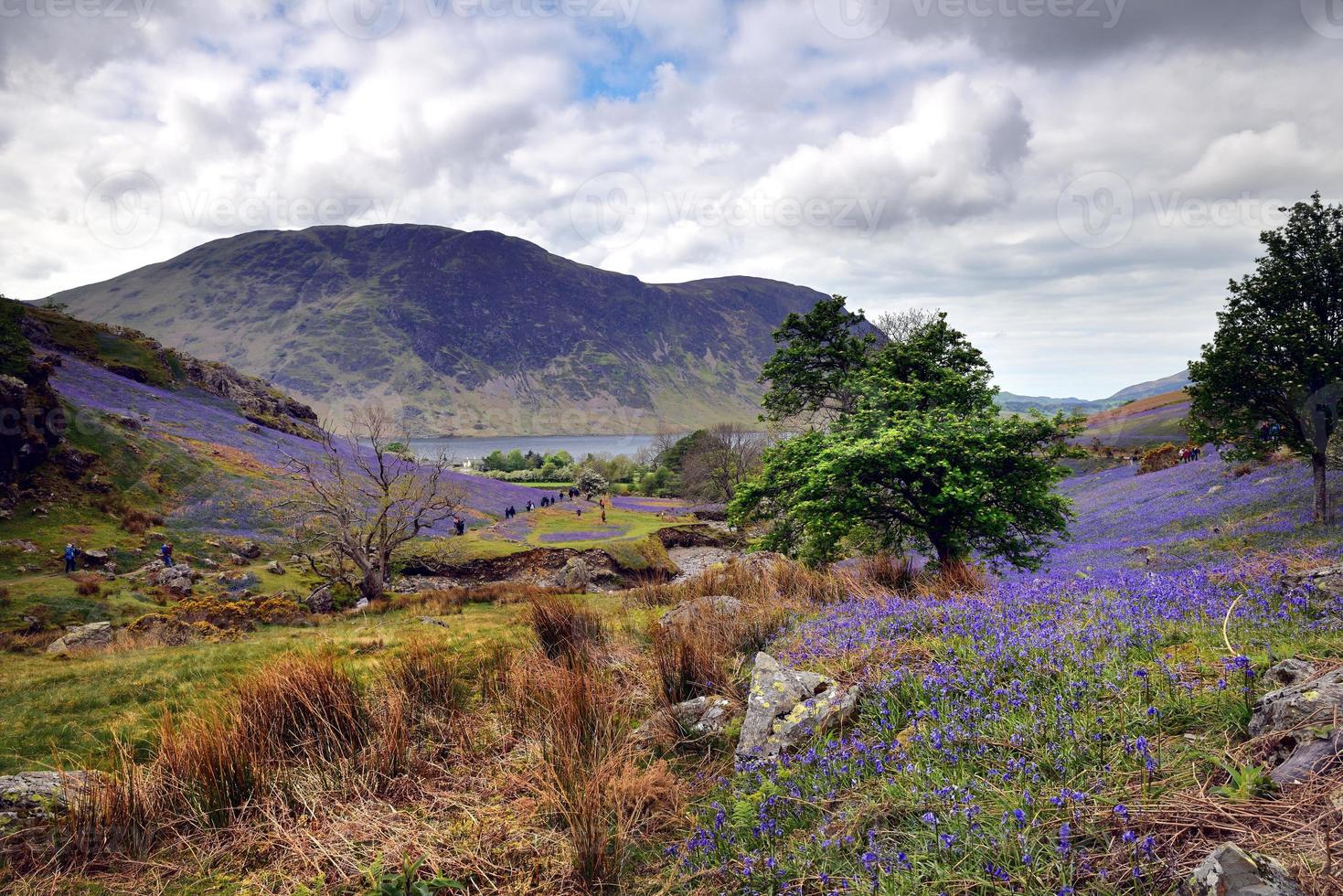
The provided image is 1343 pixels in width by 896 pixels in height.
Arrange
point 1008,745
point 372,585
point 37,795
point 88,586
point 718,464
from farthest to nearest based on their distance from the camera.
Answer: point 718,464 → point 372,585 → point 88,586 → point 37,795 → point 1008,745

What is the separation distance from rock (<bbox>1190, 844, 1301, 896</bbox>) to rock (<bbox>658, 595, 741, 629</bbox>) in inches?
231

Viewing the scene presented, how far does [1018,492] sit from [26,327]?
52.4m

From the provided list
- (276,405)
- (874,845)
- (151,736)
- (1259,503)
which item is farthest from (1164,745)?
(276,405)

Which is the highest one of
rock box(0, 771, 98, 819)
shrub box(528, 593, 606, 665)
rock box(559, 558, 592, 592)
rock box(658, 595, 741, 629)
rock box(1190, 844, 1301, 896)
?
rock box(1190, 844, 1301, 896)

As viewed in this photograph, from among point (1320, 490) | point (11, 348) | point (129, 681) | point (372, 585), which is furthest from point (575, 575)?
point (1320, 490)

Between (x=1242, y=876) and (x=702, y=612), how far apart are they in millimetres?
6760

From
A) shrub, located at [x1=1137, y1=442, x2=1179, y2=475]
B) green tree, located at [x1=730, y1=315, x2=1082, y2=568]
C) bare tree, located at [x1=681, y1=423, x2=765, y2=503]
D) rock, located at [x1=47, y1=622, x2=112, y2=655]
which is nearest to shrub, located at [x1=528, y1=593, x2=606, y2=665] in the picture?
green tree, located at [x1=730, y1=315, x2=1082, y2=568]

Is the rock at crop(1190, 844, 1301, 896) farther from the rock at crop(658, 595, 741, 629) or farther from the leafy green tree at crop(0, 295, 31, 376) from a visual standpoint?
the leafy green tree at crop(0, 295, 31, 376)

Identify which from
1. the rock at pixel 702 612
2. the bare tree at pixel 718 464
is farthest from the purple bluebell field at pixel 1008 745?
the bare tree at pixel 718 464

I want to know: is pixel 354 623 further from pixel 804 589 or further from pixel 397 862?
pixel 397 862

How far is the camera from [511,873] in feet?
13.0

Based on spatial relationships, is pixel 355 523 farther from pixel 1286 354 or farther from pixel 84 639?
pixel 1286 354

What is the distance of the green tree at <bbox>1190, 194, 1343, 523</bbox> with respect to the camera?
62.1 ft

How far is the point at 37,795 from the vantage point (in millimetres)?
5027
